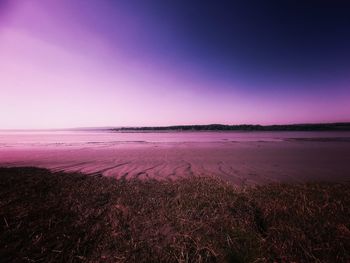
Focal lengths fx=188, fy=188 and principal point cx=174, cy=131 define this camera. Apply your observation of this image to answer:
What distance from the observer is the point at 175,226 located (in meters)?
2.85

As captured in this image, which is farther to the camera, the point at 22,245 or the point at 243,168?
the point at 243,168

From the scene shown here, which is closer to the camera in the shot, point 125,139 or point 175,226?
point 175,226

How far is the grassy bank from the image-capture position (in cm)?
221

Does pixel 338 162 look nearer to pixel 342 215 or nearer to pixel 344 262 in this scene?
pixel 342 215

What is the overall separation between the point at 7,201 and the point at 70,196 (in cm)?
109

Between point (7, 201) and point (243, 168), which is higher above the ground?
point (7, 201)

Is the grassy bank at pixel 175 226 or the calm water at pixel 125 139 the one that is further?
the calm water at pixel 125 139

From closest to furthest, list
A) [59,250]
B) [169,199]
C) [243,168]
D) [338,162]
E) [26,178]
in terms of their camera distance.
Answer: [59,250], [169,199], [26,178], [243,168], [338,162]

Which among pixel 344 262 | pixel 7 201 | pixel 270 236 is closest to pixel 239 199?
pixel 270 236

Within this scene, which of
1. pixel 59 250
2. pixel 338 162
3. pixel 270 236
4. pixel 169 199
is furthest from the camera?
pixel 338 162

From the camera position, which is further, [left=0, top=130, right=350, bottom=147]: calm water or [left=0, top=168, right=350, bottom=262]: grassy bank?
[left=0, top=130, right=350, bottom=147]: calm water

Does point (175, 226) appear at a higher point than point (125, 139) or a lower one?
lower

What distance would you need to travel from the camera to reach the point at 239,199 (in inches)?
150

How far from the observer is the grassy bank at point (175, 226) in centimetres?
221
